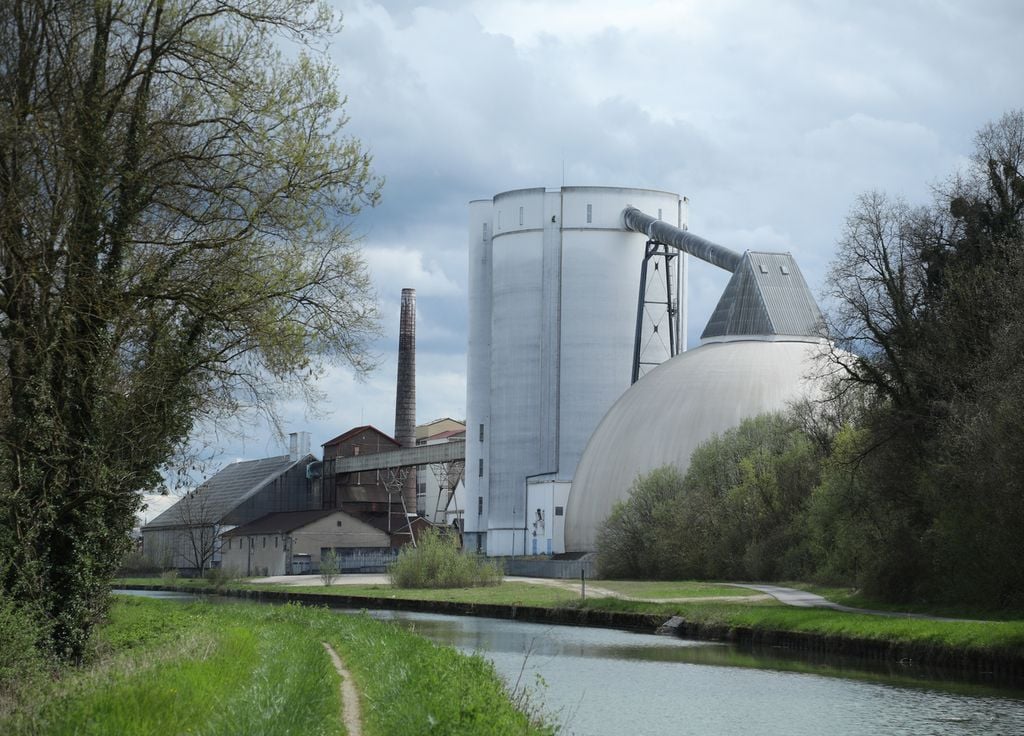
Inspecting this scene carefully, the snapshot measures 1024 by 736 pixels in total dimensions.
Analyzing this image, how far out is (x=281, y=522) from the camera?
8956 cm

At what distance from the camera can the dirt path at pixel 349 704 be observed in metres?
12.7

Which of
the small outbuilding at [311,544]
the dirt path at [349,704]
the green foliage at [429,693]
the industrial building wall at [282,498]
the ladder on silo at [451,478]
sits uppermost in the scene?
the ladder on silo at [451,478]

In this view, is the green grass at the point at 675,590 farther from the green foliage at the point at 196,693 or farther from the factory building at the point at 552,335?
the green foliage at the point at 196,693

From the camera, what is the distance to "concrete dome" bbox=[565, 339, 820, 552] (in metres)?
65.2

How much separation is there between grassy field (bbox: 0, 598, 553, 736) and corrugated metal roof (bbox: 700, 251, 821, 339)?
51.7 meters

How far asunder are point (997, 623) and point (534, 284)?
186ft

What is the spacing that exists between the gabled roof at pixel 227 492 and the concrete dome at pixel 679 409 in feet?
121

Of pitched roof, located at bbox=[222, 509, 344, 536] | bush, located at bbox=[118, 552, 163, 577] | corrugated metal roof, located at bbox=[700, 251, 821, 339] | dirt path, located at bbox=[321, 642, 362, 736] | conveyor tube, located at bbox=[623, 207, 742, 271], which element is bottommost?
dirt path, located at bbox=[321, 642, 362, 736]

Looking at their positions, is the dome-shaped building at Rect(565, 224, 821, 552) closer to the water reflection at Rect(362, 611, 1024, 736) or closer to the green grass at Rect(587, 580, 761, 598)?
the green grass at Rect(587, 580, 761, 598)

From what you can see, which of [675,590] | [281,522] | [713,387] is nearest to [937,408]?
[675,590]

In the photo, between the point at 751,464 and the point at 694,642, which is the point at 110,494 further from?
the point at 751,464

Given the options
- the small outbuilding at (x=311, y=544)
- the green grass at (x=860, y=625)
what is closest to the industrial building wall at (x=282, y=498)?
the small outbuilding at (x=311, y=544)

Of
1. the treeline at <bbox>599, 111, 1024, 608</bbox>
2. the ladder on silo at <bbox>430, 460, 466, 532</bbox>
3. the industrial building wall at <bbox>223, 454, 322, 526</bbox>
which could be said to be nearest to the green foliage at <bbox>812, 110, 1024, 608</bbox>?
the treeline at <bbox>599, 111, 1024, 608</bbox>

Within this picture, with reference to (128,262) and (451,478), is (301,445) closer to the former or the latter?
(451,478)
